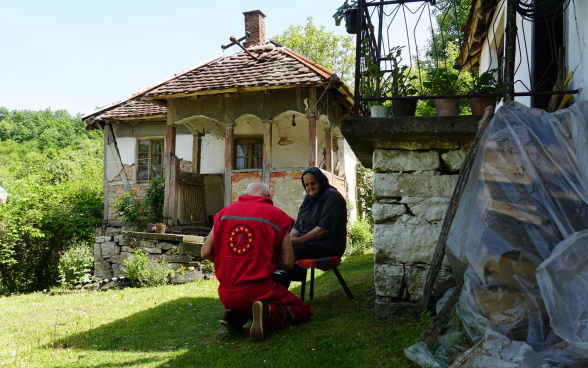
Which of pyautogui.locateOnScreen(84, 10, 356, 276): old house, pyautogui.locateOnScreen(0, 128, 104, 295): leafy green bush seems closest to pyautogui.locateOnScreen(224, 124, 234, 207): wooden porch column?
pyautogui.locateOnScreen(84, 10, 356, 276): old house

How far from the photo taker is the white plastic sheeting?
201 cm

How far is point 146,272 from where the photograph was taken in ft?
26.7

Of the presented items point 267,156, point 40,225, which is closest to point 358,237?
point 267,156

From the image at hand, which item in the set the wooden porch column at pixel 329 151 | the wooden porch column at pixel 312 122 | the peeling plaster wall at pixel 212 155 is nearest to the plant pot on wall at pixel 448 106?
the wooden porch column at pixel 312 122

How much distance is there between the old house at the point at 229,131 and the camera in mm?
10152

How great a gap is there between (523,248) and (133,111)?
12.8 metres

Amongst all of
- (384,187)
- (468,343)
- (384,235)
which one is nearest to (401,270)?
(384,235)

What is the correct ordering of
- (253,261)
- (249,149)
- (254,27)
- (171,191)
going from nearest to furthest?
(253,261) → (171,191) → (249,149) → (254,27)

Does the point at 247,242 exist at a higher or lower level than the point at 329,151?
lower

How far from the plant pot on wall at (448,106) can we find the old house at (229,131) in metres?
5.76

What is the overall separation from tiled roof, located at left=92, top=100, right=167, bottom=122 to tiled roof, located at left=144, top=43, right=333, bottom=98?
7.87 feet

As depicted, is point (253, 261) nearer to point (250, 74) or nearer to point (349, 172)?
point (250, 74)

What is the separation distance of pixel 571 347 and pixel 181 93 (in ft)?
30.8

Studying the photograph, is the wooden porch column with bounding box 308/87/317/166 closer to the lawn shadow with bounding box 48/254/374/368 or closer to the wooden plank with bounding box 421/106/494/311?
the lawn shadow with bounding box 48/254/374/368
